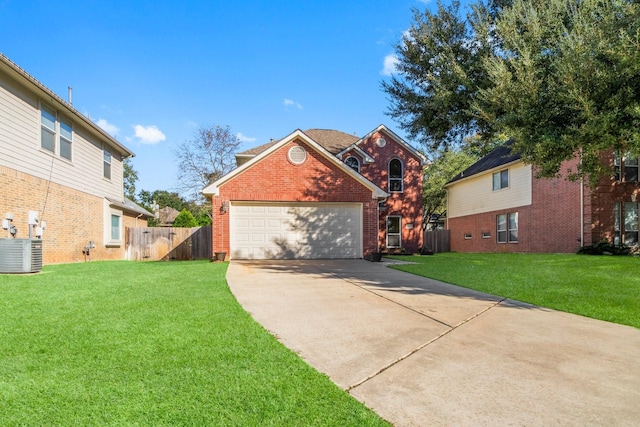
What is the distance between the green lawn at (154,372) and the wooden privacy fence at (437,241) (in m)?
21.4

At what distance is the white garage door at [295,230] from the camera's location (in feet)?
44.1

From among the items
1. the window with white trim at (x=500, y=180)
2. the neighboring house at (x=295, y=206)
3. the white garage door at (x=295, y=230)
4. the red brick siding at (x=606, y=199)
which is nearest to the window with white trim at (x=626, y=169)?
the red brick siding at (x=606, y=199)

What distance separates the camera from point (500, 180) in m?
21.0

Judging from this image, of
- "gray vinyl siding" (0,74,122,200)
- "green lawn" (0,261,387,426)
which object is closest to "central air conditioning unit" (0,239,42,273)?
"gray vinyl siding" (0,74,122,200)

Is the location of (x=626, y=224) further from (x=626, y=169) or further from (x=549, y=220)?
(x=549, y=220)

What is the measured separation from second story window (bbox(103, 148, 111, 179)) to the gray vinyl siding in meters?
0.84

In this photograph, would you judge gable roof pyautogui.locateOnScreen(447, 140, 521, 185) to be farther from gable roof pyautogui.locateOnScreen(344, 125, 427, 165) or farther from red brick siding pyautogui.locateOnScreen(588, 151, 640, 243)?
gable roof pyautogui.locateOnScreen(344, 125, 427, 165)

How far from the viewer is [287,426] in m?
2.06

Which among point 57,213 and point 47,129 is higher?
point 47,129

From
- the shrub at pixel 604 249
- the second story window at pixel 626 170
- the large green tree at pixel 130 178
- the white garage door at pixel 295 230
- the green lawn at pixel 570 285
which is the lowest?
the green lawn at pixel 570 285

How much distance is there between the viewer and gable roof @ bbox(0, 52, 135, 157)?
30.5ft

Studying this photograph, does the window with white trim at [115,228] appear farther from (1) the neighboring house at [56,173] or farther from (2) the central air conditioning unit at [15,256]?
(2) the central air conditioning unit at [15,256]

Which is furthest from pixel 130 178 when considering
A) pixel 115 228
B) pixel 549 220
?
pixel 549 220

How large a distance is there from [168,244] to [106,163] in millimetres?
4406
